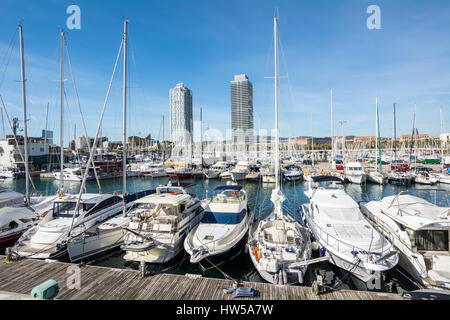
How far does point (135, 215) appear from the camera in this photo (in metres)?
14.9

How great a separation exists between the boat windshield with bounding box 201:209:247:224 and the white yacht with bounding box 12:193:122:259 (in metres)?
7.16

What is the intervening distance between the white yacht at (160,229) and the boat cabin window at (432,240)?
12043 millimetres

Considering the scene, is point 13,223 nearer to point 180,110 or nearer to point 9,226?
point 9,226

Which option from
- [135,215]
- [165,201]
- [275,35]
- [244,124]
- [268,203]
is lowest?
[268,203]

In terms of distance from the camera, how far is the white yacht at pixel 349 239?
31.6ft

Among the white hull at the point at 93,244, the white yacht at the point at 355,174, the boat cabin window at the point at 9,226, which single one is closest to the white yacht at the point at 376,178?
the white yacht at the point at 355,174

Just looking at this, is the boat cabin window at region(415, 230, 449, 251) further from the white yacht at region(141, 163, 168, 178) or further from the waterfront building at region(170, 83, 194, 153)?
the waterfront building at region(170, 83, 194, 153)

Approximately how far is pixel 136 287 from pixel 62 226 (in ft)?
24.3

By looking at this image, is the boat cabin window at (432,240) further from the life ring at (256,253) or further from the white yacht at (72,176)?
the white yacht at (72,176)

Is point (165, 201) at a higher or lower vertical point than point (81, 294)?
higher

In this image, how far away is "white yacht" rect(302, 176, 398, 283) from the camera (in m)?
9.62
